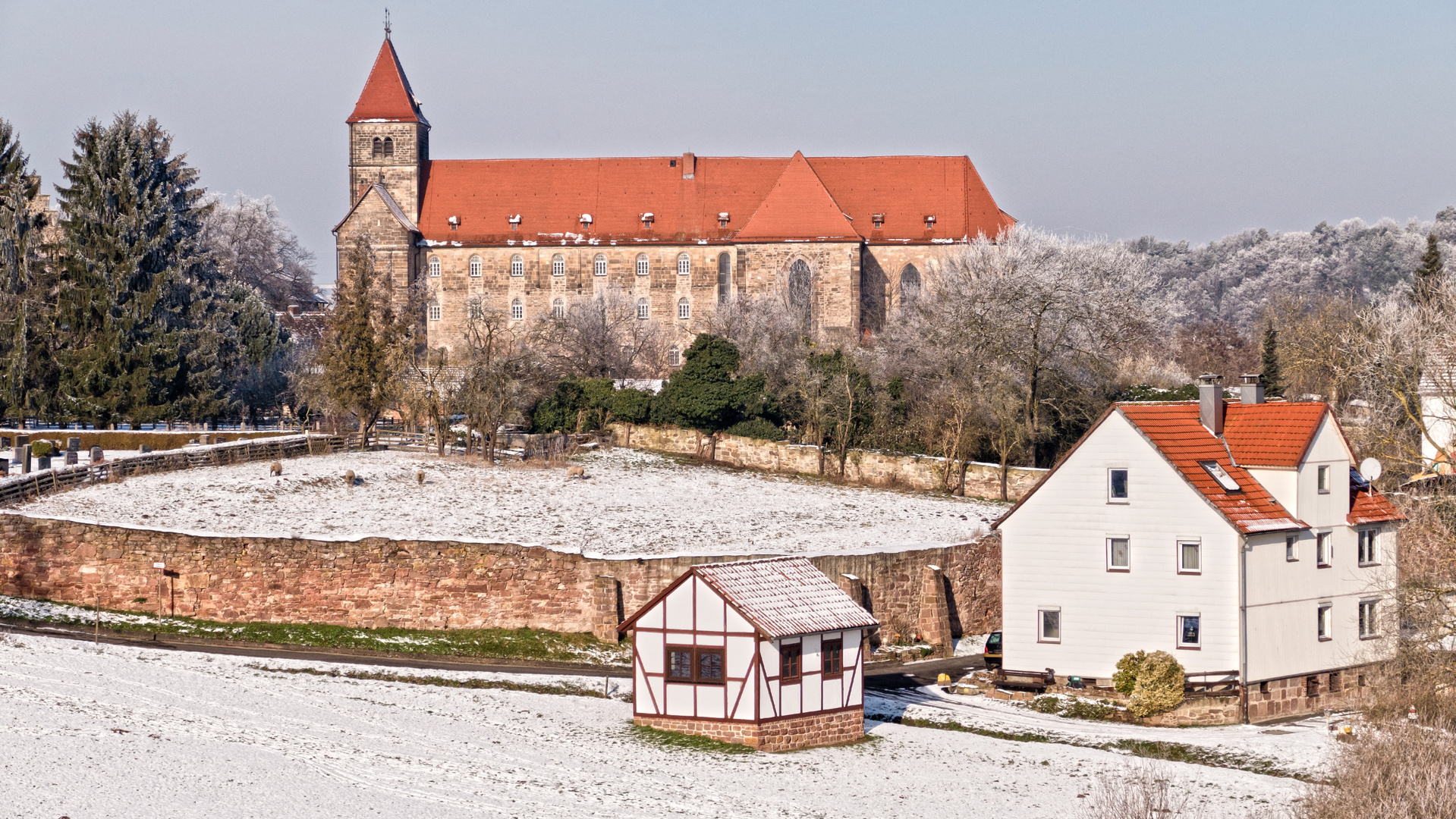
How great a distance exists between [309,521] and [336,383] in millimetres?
12433

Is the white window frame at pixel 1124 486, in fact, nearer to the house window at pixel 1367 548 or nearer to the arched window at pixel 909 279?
the house window at pixel 1367 548

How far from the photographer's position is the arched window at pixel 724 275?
8812 centimetres

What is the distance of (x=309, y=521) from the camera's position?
1526 inches

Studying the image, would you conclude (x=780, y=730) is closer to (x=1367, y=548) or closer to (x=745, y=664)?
(x=745, y=664)

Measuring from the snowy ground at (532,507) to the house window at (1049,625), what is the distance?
19.3ft

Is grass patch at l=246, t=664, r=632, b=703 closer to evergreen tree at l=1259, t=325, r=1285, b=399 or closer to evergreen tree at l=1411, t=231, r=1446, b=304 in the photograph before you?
evergreen tree at l=1411, t=231, r=1446, b=304

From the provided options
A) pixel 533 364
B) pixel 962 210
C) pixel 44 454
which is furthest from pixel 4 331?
pixel 962 210

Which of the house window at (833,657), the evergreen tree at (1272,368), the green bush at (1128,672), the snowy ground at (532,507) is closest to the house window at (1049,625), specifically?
the green bush at (1128,672)

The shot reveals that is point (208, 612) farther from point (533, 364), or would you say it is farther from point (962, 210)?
point (962, 210)

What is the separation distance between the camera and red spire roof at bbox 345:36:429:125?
294 ft

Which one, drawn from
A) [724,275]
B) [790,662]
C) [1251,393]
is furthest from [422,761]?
[724,275]

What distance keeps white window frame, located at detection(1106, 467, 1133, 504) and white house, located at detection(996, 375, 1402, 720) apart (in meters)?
0.03

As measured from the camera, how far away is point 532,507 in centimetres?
4284

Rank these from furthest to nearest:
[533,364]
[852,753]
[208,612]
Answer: [533,364], [208,612], [852,753]
